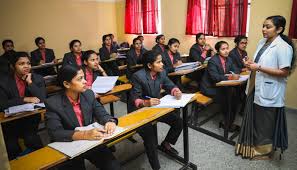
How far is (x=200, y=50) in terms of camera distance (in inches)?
174

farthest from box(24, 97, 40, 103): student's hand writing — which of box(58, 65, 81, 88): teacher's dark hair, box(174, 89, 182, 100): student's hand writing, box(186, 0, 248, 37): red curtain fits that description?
box(186, 0, 248, 37): red curtain

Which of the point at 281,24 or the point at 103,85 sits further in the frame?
the point at 103,85

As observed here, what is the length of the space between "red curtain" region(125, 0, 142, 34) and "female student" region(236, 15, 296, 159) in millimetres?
4771

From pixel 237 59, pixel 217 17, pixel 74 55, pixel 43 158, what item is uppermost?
pixel 217 17

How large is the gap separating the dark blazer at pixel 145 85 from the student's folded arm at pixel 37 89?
101 cm

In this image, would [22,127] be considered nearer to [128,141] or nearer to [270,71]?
[128,141]

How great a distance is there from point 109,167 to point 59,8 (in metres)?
5.64

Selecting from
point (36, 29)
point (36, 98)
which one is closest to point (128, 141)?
point (36, 98)

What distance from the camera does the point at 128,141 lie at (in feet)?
9.64

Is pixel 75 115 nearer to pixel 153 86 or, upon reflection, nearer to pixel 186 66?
pixel 153 86

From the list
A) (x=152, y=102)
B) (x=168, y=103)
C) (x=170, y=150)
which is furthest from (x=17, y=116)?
(x=170, y=150)

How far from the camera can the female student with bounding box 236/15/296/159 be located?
205 cm

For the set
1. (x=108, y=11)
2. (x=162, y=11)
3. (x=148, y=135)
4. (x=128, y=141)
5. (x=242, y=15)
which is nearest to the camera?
(x=148, y=135)

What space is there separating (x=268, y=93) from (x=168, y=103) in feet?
3.24
